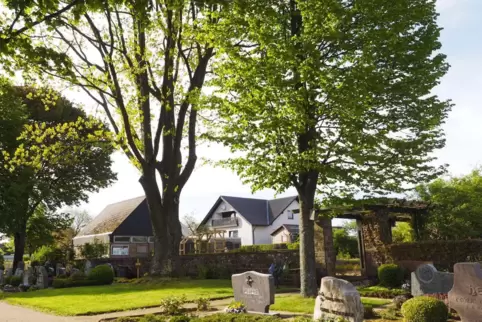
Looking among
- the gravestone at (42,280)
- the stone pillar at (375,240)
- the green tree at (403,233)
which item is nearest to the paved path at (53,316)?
the stone pillar at (375,240)

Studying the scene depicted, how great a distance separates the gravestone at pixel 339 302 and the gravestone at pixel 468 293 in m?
2.37

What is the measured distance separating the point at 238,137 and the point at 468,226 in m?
13.6

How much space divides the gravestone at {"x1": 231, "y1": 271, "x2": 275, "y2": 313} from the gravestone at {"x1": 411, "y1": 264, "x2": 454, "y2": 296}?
15.6ft

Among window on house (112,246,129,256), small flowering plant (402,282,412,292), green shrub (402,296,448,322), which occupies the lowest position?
small flowering plant (402,282,412,292)

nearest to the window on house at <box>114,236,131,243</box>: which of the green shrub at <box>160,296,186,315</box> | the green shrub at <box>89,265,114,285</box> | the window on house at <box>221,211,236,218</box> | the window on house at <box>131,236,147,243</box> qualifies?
the window on house at <box>131,236,147,243</box>

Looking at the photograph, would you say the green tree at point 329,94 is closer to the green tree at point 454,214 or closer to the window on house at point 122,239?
the green tree at point 454,214

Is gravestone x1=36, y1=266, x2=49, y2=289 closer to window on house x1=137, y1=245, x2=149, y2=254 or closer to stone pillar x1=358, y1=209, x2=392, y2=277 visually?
stone pillar x1=358, y1=209, x2=392, y2=277

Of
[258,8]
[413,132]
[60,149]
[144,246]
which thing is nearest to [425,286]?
[413,132]

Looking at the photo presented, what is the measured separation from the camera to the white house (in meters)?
52.1

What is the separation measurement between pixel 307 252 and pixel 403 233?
1340 centimetres

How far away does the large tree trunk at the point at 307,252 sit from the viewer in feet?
46.0

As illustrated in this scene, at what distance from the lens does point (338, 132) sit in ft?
45.3

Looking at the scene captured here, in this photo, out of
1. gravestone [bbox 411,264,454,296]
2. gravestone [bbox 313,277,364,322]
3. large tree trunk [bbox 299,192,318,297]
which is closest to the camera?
gravestone [bbox 313,277,364,322]

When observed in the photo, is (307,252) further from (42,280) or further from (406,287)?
(42,280)
